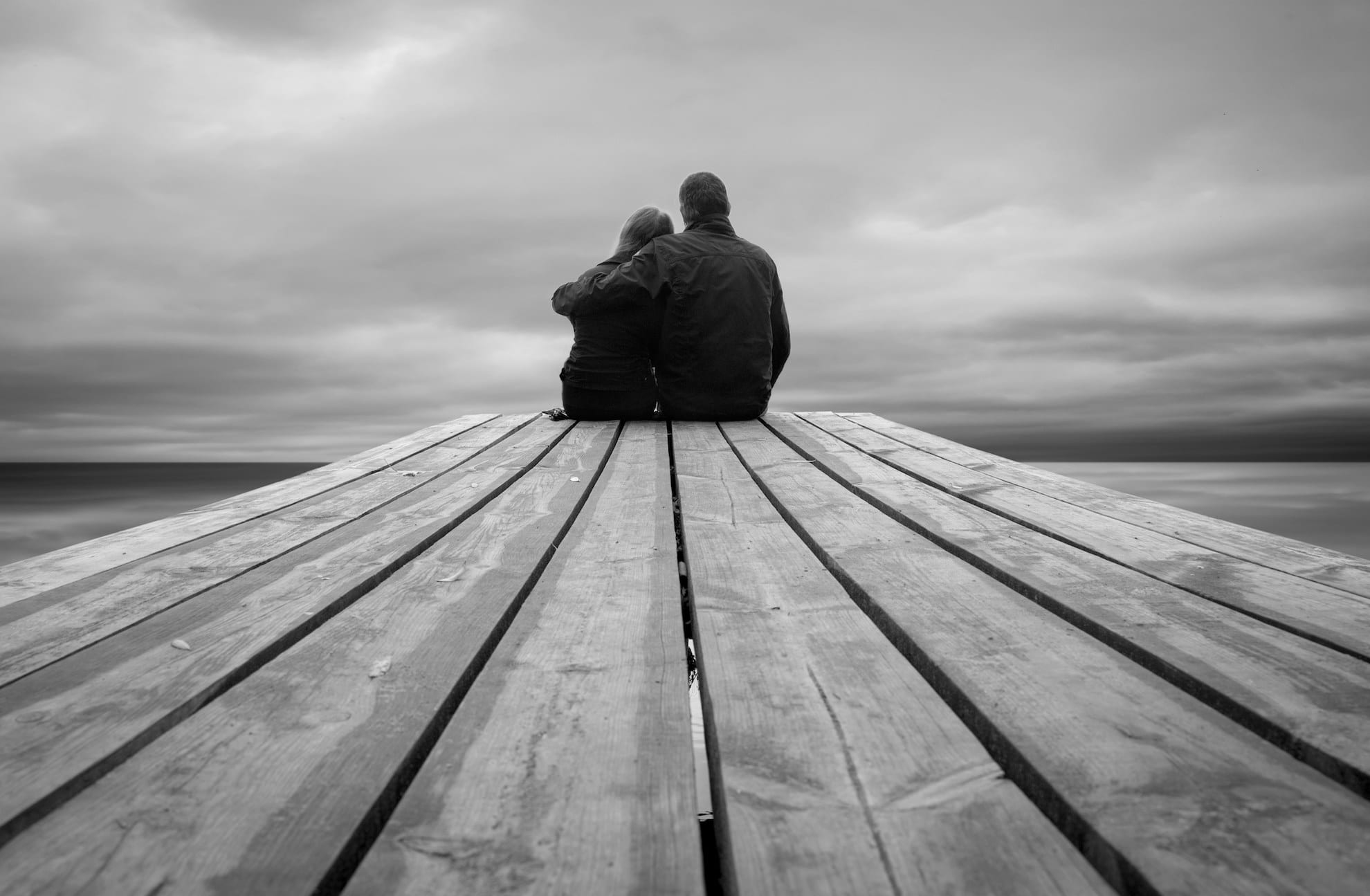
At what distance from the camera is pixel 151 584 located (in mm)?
1420

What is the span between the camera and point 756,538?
5.62ft

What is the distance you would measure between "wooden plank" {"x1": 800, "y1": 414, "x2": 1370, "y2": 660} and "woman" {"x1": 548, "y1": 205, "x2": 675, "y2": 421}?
79.7 inches

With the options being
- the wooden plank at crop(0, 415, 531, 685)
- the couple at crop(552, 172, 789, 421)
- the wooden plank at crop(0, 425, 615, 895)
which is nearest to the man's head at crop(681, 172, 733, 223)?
the couple at crop(552, 172, 789, 421)

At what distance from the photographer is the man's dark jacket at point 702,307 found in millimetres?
4000

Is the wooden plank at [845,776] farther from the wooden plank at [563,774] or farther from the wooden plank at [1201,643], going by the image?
the wooden plank at [1201,643]

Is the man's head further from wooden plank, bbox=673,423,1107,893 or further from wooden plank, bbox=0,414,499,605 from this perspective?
wooden plank, bbox=673,423,1107,893

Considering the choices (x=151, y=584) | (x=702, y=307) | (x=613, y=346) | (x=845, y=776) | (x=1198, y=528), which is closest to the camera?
(x=845, y=776)

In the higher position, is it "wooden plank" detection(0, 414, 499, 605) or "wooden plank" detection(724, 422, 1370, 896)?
"wooden plank" detection(0, 414, 499, 605)

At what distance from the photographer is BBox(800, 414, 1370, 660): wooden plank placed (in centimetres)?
117

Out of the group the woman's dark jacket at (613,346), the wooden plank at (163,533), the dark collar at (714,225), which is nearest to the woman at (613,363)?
the woman's dark jacket at (613,346)

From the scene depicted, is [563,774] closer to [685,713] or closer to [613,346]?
[685,713]

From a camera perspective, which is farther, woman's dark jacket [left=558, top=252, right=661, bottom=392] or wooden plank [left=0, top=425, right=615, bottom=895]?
woman's dark jacket [left=558, top=252, right=661, bottom=392]

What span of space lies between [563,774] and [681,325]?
3413 millimetres

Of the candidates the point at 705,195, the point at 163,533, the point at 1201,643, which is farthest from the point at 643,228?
the point at 1201,643
